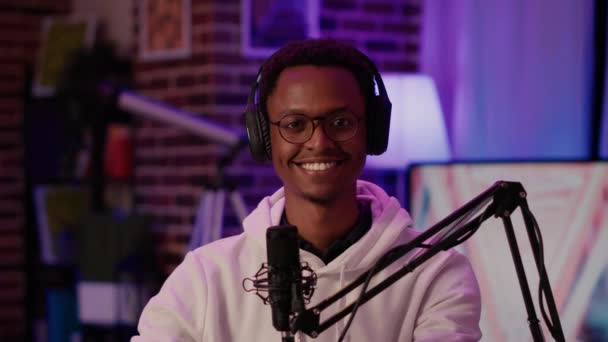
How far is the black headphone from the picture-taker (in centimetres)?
155

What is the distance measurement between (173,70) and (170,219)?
0.61 meters

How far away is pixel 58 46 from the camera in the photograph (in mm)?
5164

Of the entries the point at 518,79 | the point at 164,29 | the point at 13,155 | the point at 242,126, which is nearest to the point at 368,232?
the point at 518,79

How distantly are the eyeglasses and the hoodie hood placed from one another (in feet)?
0.56

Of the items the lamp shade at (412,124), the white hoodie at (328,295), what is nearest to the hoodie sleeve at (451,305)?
the white hoodie at (328,295)

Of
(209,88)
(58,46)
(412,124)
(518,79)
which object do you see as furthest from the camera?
(58,46)

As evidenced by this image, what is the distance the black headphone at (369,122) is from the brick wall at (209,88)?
228 cm

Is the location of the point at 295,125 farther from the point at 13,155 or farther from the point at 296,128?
the point at 13,155

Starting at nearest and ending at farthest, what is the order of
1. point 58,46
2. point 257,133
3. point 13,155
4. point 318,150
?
point 318,150 → point 257,133 → point 58,46 → point 13,155

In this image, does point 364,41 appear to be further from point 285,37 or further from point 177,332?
point 177,332

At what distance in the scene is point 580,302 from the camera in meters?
2.47

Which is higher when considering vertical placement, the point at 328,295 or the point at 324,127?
the point at 324,127

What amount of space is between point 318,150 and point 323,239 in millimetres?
186

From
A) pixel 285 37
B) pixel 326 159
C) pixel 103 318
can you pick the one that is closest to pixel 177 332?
pixel 326 159
